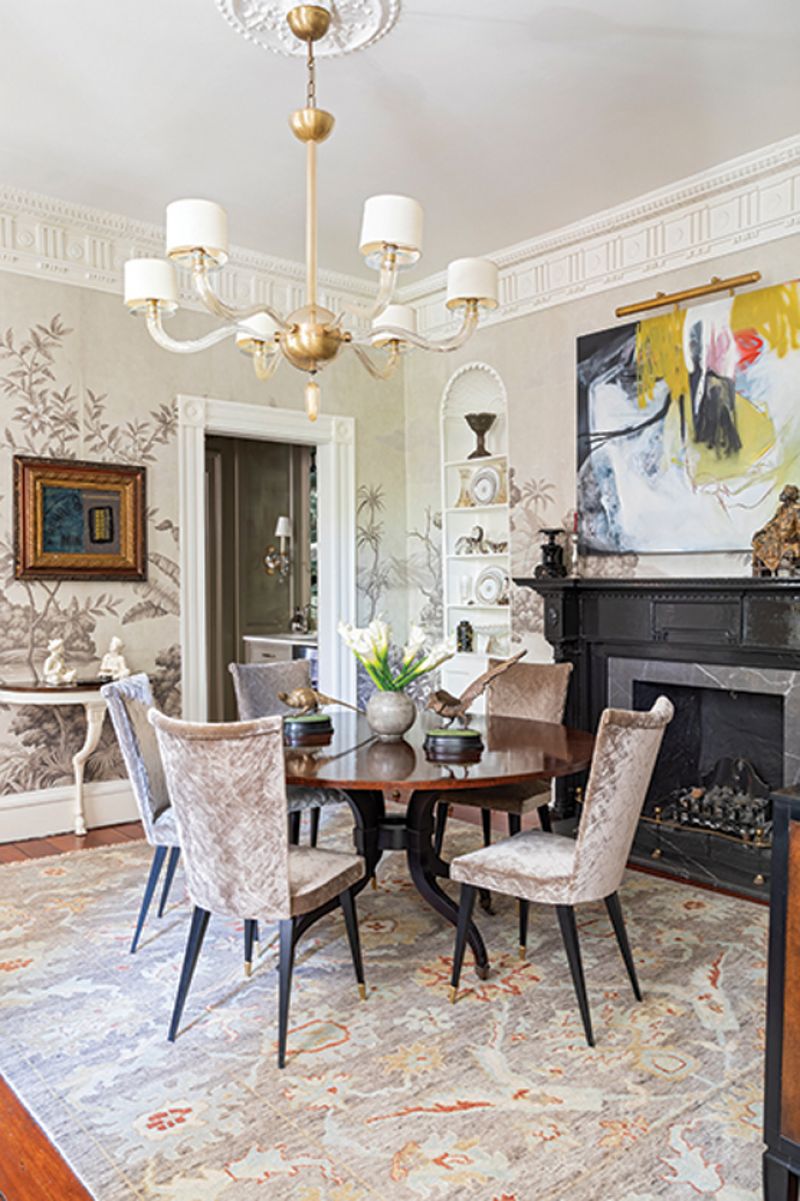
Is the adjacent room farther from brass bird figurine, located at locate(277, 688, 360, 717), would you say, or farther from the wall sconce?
the wall sconce

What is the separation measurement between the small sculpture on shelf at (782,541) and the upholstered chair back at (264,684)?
2143 mm

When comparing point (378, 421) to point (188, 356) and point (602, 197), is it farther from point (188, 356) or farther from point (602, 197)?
point (602, 197)

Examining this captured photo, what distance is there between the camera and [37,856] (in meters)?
4.20

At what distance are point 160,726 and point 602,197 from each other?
136 inches

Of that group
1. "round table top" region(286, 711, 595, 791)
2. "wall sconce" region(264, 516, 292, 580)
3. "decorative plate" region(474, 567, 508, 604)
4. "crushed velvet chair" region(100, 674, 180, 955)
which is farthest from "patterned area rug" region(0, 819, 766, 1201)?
"wall sconce" region(264, 516, 292, 580)

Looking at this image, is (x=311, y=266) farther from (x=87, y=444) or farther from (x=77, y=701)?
(x=77, y=701)

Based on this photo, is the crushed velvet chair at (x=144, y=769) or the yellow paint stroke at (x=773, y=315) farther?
the yellow paint stroke at (x=773, y=315)

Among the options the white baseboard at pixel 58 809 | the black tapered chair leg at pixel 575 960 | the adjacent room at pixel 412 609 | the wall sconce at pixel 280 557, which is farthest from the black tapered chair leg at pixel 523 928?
the wall sconce at pixel 280 557

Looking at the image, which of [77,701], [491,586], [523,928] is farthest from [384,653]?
[491,586]

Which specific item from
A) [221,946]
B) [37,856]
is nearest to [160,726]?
[221,946]

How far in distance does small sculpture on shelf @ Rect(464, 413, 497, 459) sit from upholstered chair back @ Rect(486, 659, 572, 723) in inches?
74.5

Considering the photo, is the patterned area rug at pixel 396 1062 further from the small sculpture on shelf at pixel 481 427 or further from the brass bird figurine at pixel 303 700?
the small sculpture on shelf at pixel 481 427

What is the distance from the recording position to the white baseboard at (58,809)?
4.46 meters

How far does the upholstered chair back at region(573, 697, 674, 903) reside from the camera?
2482 millimetres
